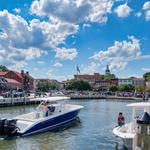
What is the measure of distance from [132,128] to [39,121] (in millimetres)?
9556

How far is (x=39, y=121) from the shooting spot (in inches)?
1208

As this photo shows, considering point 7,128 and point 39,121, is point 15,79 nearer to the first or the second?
point 39,121

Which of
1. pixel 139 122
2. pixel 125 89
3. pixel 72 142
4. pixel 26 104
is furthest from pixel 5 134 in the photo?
pixel 125 89

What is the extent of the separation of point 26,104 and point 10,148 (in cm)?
4869

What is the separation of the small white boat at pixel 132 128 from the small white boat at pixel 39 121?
779 cm

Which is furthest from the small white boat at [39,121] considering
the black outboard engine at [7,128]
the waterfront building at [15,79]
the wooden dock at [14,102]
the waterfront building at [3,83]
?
the waterfront building at [15,79]

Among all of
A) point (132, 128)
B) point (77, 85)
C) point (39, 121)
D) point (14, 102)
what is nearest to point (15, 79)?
point (77, 85)

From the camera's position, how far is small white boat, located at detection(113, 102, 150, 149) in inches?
873

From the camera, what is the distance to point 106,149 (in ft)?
80.2

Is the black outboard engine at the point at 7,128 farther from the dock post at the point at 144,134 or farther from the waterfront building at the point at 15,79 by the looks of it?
the waterfront building at the point at 15,79

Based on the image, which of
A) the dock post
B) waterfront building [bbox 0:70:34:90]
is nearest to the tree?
waterfront building [bbox 0:70:34:90]

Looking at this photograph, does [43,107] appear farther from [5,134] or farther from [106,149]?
[106,149]

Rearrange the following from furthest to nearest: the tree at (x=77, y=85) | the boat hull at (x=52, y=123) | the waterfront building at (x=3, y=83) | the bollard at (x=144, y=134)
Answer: the tree at (x=77, y=85) → the waterfront building at (x=3, y=83) → the boat hull at (x=52, y=123) → the bollard at (x=144, y=134)

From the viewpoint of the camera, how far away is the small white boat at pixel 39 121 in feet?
90.8
